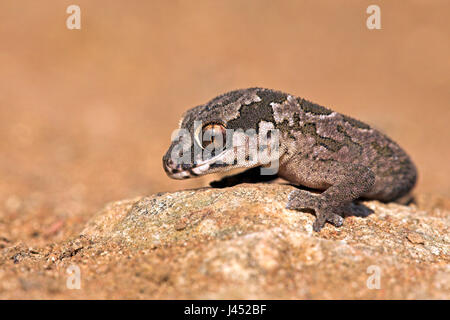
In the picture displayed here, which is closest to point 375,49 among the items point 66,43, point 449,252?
point 66,43

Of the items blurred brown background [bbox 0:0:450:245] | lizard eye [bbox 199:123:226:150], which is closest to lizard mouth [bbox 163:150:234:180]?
lizard eye [bbox 199:123:226:150]

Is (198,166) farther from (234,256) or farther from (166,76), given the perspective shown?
(166,76)

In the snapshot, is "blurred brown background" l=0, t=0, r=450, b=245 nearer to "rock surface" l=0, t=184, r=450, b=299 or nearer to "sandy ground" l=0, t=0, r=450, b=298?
"sandy ground" l=0, t=0, r=450, b=298

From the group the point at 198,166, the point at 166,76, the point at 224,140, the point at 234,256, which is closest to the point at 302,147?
the point at 224,140

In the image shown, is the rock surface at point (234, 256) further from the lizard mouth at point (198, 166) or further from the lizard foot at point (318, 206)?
the lizard mouth at point (198, 166)

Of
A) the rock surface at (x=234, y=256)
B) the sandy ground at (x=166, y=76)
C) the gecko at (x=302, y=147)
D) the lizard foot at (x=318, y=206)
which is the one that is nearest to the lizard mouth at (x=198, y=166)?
the gecko at (x=302, y=147)

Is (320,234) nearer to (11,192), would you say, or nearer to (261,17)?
(11,192)
